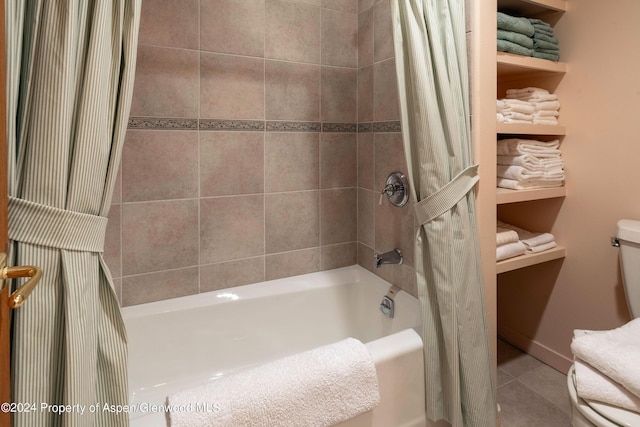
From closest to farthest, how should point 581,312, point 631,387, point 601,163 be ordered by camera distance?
point 631,387, point 601,163, point 581,312

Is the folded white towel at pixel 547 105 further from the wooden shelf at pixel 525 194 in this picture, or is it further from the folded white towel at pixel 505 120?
the wooden shelf at pixel 525 194

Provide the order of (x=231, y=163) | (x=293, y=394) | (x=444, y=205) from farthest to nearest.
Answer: (x=231, y=163) → (x=444, y=205) → (x=293, y=394)

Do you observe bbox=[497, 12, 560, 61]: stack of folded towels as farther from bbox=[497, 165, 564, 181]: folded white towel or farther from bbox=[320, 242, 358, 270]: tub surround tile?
bbox=[320, 242, 358, 270]: tub surround tile

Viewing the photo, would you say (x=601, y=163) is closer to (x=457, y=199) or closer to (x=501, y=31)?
(x=501, y=31)

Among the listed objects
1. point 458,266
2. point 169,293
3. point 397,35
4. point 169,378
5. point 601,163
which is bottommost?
point 169,378

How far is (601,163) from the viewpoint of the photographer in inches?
64.9

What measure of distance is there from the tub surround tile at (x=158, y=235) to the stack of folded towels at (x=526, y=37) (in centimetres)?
158

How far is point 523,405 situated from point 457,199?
3.99ft

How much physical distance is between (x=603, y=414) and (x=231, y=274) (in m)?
1.47

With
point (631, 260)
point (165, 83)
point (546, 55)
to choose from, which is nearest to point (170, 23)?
point (165, 83)

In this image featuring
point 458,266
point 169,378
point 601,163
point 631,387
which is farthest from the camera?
point 601,163

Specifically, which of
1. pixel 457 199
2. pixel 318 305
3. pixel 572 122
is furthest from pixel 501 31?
pixel 318 305

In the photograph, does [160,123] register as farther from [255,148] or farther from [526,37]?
[526,37]

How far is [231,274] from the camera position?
1.73 meters
